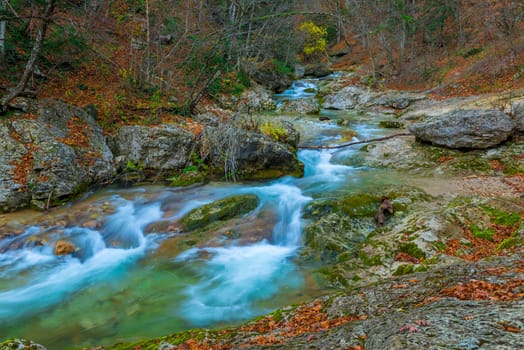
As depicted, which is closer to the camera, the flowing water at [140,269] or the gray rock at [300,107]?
the flowing water at [140,269]

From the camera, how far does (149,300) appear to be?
16.9 ft

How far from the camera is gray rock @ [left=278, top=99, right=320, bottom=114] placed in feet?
62.8

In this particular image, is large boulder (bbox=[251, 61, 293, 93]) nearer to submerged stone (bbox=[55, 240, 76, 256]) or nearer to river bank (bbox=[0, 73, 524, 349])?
river bank (bbox=[0, 73, 524, 349])

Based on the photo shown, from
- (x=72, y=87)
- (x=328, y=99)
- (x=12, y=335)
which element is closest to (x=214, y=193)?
(x=12, y=335)

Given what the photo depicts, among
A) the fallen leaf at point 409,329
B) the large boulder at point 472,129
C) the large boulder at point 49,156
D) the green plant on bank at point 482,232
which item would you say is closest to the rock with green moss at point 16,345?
the fallen leaf at point 409,329

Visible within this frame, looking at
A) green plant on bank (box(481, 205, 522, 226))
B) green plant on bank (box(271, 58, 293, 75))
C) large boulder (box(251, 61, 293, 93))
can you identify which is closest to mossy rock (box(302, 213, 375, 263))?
green plant on bank (box(481, 205, 522, 226))

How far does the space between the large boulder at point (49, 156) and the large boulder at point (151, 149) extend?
0.42m

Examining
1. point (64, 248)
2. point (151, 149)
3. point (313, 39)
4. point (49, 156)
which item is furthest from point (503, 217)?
point (313, 39)

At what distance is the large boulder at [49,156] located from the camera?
292 inches

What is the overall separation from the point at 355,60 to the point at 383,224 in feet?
103

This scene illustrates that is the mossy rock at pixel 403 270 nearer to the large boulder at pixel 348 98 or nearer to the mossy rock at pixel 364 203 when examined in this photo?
the mossy rock at pixel 364 203

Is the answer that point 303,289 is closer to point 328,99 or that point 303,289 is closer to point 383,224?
point 383,224

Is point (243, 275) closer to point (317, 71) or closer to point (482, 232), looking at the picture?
point (482, 232)

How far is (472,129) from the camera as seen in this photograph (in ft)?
31.8
